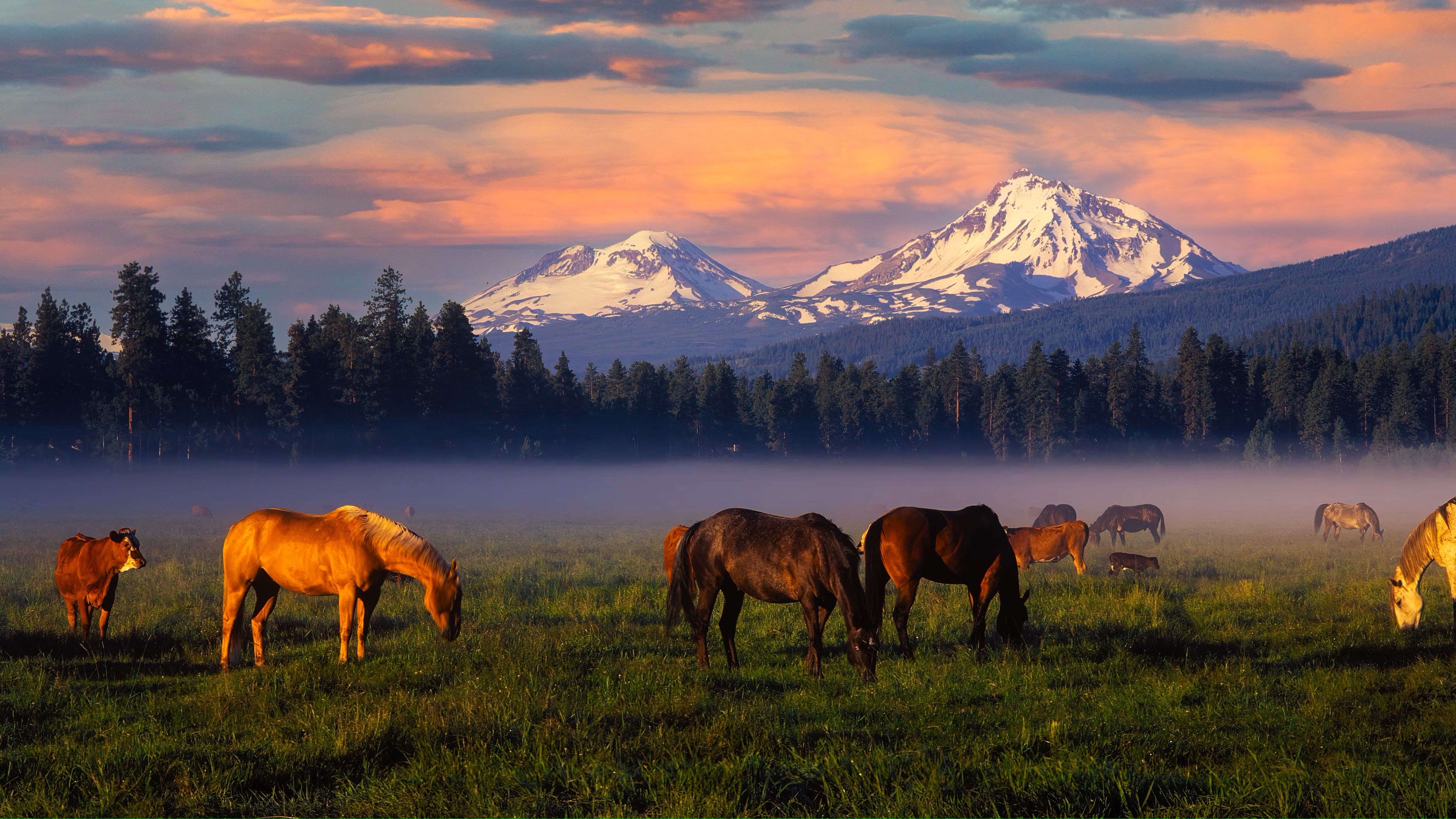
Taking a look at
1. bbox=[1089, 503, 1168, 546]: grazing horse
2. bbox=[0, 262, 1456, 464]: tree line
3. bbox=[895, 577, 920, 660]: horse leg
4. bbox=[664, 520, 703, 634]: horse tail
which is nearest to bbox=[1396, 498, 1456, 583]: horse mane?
bbox=[895, 577, 920, 660]: horse leg

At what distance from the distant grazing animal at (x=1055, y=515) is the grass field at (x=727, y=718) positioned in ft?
68.0

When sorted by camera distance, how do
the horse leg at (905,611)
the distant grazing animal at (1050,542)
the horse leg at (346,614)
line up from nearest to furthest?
the horse leg at (346,614) < the horse leg at (905,611) < the distant grazing animal at (1050,542)

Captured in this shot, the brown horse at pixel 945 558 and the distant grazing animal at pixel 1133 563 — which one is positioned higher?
the brown horse at pixel 945 558

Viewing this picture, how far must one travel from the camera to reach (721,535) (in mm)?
12539

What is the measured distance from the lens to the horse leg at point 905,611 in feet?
43.2

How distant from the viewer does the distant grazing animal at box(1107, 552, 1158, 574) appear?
25.6m

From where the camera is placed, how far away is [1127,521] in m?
40.5

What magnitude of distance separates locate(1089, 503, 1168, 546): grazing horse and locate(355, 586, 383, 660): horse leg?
32384 mm

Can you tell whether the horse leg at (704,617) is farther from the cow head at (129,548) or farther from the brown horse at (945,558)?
the cow head at (129,548)

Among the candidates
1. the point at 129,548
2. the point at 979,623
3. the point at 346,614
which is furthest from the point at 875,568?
the point at 129,548

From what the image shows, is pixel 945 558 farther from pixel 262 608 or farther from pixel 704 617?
pixel 262 608

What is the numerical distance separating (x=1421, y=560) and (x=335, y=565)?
15437 millimetres

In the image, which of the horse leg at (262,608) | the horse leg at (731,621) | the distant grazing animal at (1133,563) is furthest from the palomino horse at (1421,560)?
the horse leg at (262,608)

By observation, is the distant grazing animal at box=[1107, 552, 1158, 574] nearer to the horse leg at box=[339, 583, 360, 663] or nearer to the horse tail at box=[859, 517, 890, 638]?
the horse tail at box=[859, 517, 890, 638]
